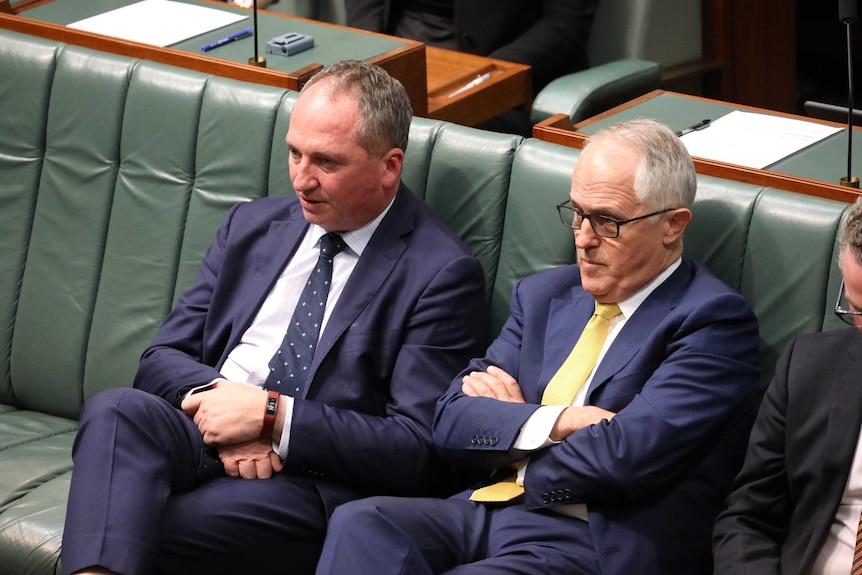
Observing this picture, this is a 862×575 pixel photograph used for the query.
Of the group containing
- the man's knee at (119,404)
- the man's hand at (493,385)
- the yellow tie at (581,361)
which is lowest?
the man's knee at (119,404)

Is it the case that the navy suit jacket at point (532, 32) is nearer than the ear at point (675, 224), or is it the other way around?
the ear at point (675, 224)

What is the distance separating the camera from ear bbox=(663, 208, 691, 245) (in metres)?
2.25

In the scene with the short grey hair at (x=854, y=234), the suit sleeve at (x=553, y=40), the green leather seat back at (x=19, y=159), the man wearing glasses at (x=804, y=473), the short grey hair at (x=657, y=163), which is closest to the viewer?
the short grey hair at (x=854, y=234)

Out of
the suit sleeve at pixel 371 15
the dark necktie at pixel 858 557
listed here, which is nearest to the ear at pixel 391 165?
the dark necktie at pixel 858 557

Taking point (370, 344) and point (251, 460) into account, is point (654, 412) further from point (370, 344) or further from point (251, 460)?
point (251, 460)

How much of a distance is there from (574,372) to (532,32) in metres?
1.80

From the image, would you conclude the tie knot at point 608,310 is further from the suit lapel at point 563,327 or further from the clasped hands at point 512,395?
the clasped hands at point 512,395

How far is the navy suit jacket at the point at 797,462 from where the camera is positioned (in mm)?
2000

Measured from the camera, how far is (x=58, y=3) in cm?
355

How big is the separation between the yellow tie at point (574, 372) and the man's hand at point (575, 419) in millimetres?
81

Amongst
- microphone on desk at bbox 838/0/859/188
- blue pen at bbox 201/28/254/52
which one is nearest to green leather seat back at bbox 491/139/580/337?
microphone on desk at bbox 838/0/859/188

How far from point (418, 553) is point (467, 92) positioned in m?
1.58

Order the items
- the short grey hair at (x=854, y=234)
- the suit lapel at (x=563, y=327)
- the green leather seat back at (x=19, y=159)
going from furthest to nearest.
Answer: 1. the green leather seat back at (x=19, y=159)
2. the suit lapel at (x=563, y=327)
3. the short grey hair at (x=854, y=234)

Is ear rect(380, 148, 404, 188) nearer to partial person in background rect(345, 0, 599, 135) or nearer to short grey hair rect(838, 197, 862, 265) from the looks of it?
short grey hair rect(838, 197, 862, 265)
